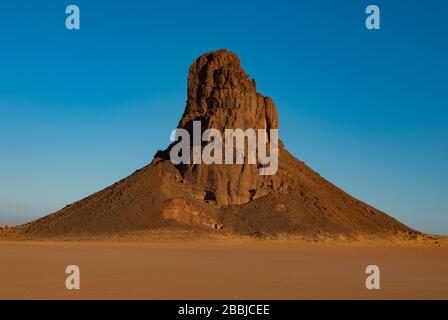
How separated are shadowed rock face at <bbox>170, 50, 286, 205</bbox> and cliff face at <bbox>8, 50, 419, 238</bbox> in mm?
180

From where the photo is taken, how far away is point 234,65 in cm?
12731

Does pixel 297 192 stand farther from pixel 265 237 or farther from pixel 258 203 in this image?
pixel 265 237

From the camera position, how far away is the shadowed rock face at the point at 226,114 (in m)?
107

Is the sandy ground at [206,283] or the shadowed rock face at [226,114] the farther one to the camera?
the shadowed rock face at [226,114]

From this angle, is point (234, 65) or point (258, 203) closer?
point (258, 203)

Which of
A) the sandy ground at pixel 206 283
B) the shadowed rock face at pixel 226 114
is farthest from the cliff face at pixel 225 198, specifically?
the sandy ground at pixel 206 283

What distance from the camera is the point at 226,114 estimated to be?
380 feet
